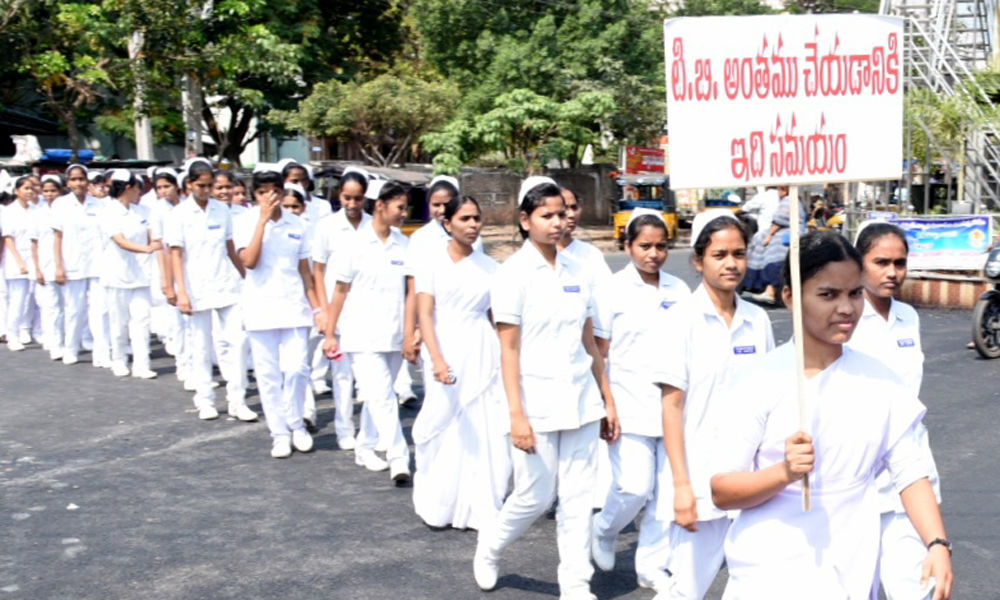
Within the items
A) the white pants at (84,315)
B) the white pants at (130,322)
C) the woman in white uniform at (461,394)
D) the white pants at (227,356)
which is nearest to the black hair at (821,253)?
the woman in white uniform at (461,394)

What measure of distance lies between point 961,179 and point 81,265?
13522mm

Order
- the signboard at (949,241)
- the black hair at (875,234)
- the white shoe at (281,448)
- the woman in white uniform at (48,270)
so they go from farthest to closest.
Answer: the signboard at (949,241), the woman in white uniform at (48,270), the white shoe at (281,448), the black hair at (875,234)

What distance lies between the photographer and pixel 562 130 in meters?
30.1

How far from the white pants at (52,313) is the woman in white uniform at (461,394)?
7.73m

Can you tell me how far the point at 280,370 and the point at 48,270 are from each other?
6025mm

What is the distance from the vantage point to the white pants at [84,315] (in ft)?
40.0

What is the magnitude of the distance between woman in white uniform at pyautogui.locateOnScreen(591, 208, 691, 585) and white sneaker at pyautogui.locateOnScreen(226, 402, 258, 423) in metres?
4.23

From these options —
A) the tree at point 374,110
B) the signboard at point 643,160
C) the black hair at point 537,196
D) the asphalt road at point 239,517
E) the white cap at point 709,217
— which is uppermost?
the tree at point 374,110

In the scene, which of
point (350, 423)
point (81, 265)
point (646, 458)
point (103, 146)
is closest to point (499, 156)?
point (103, 146)

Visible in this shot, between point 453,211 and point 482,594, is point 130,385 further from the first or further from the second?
point 482,594

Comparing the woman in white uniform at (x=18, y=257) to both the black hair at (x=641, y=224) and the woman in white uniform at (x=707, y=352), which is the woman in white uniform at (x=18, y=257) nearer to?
the black hair at (x=641, y=224)

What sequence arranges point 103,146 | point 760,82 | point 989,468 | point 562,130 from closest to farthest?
point 760,82
point 989,468
point 562,130
point 103,146

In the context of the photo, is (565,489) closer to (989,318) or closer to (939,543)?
(939,543)

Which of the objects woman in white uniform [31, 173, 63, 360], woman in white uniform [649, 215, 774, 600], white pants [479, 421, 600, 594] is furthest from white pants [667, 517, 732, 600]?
woman in white uniform [31, 173, 63, 360]
